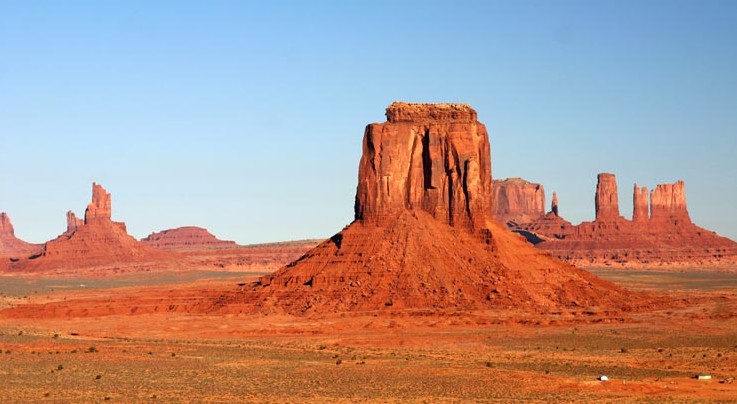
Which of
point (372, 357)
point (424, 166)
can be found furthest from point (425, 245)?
point (372, 357)

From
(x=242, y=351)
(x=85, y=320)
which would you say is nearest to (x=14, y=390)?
(x=242, y=351)

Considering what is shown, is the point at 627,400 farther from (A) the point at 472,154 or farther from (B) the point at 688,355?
(A) the point at 472,154

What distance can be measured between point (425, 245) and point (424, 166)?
7.69m

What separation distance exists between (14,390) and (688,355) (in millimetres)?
37088

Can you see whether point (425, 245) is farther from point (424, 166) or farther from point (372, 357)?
point (372, 357)

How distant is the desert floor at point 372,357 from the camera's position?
181 ft

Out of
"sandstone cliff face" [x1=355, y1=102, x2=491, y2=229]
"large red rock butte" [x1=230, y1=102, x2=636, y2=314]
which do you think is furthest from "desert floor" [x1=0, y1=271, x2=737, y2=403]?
"sandstone cliff face" [x1=355, y1=102, x2=491, y2=229]

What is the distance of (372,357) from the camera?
236 ft

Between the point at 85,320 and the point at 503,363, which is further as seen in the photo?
the point at 85,320

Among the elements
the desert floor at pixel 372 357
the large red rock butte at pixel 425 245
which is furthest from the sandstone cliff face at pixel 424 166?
the desert floor at pixel 372 357

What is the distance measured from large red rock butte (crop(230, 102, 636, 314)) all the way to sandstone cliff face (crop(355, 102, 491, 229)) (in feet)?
0.27

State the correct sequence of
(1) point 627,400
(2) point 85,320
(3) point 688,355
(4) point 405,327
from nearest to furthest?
(1) point 627,400 < (3) point 688,355 < (4) point 405,327 < (2) point 85,320

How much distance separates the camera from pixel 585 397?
53.8 meters

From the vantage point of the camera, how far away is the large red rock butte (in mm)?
103375
